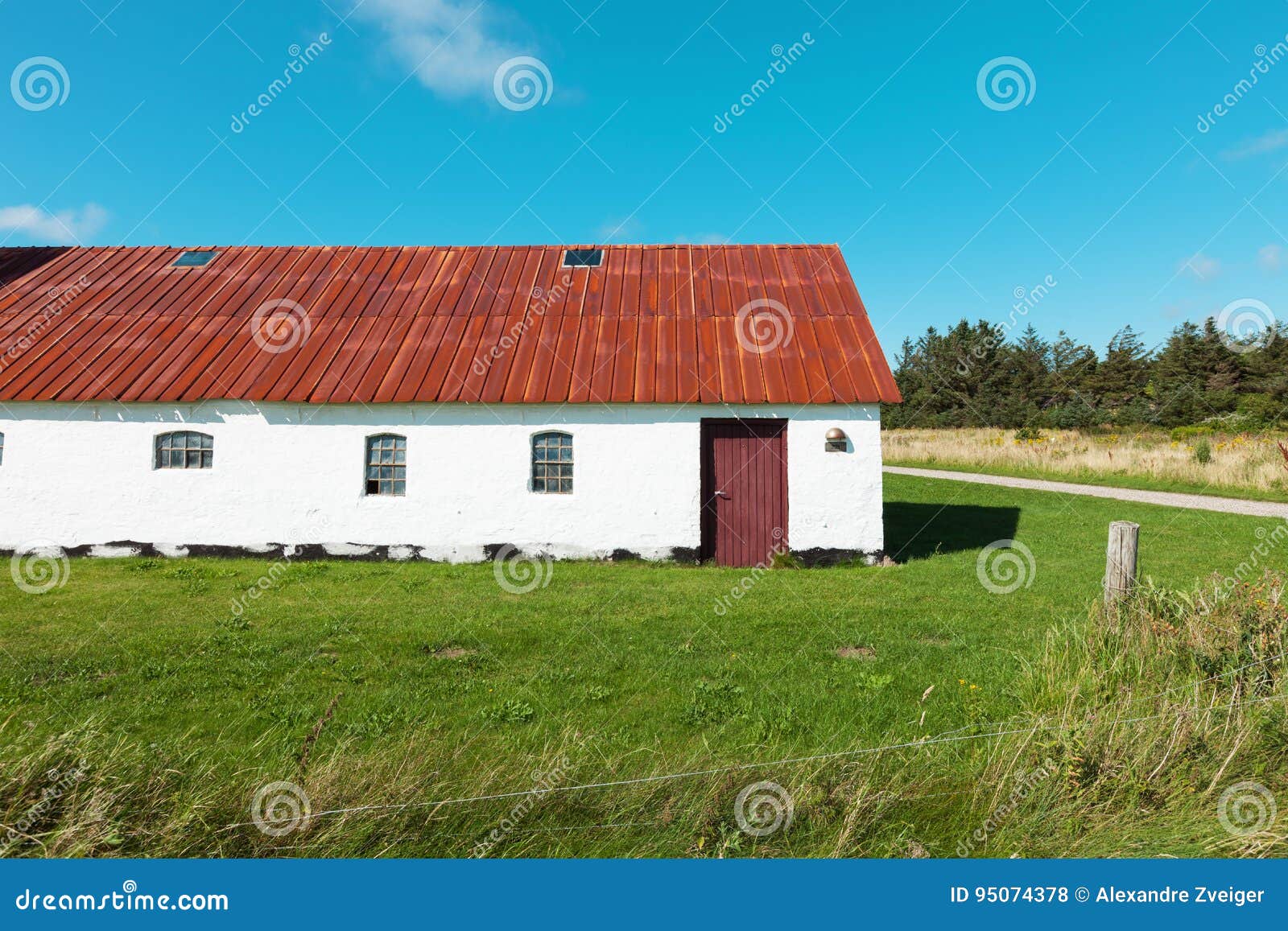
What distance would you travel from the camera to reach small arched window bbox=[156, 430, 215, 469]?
1186 centimetres

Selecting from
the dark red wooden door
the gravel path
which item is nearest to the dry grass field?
the gravel path

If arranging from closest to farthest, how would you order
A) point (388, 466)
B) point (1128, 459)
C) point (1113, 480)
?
1. point (388, 466)
2. point (1113, 480)
3. point (1128, 459)

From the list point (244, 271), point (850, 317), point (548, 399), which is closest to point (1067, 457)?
point (850, 317)

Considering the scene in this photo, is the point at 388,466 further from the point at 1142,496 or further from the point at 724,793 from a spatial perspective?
the point at 1142,496

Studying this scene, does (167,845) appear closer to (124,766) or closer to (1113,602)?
(124,766)

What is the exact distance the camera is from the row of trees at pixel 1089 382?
1485 inches

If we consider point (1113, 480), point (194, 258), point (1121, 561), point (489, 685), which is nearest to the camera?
point (1121, 561)

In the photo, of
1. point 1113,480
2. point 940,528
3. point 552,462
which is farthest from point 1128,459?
point 552,462

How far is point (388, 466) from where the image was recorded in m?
11.8

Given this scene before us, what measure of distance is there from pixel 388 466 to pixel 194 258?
27.4ft

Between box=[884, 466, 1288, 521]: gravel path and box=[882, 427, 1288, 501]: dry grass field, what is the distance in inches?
33.6

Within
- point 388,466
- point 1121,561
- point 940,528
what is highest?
point 388,466

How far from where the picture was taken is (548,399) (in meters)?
11.4

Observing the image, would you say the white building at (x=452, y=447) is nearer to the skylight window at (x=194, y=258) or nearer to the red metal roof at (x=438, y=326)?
the red metal roof at (x=438, y=326)
